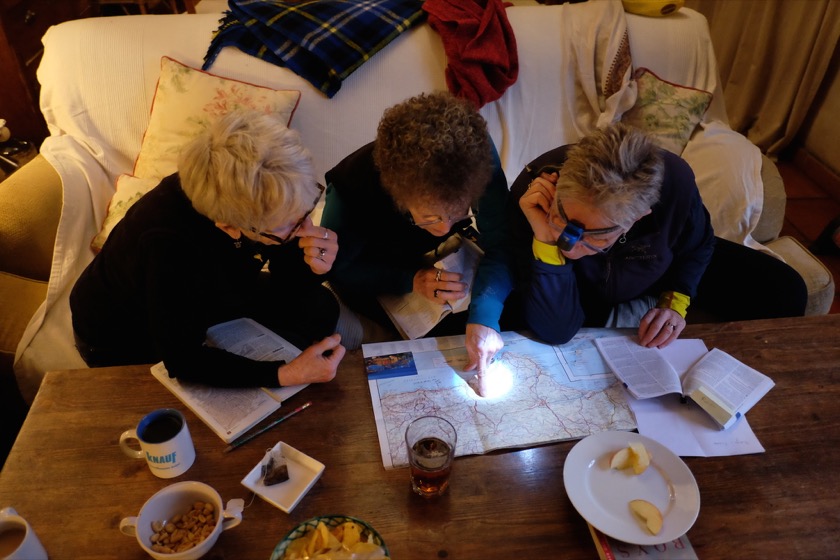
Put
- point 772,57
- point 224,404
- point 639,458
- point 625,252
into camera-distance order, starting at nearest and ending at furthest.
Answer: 1. point 639,458
2. point 224,404
3. point 625,252
4. point 772,57

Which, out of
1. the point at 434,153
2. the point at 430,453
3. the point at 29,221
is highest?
the point at 434,153

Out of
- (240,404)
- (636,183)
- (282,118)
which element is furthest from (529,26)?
(240,404)

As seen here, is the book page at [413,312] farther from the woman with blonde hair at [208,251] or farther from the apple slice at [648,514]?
the apple slice at [648,514]

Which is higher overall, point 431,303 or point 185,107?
point 185,107

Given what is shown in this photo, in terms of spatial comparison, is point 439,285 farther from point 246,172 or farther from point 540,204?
point 246,172

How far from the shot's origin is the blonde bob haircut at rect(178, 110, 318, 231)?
3.74 feet

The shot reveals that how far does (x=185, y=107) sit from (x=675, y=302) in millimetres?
1733

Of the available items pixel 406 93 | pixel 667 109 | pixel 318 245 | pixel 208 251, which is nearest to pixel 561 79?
pixel 667 109

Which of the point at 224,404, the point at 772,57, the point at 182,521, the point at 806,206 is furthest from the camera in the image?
the point at 772,57

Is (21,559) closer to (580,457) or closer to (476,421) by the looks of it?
(476,421)

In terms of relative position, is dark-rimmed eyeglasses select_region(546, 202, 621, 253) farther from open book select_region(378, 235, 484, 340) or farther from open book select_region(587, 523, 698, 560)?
open book select_region(587, 523, 698, 560)

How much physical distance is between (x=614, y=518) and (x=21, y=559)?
95 cm

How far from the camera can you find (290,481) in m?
1.07

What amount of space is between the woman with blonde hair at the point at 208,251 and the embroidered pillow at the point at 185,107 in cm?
75
